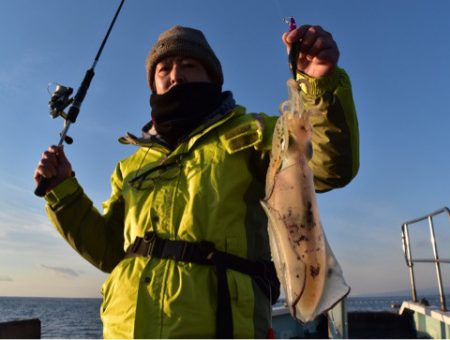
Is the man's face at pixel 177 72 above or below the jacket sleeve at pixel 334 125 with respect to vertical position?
above

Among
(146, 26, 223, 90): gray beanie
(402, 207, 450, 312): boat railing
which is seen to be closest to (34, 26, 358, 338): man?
(146, 26, 223, 90): gray beanie

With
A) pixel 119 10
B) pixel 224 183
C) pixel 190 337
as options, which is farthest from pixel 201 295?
pixel 119 10

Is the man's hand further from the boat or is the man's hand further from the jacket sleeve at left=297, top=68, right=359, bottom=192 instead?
the boat

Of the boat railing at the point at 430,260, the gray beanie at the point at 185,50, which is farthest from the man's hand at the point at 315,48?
the boat railing at the point at 430,260

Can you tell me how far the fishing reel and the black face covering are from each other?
1391 millimetres

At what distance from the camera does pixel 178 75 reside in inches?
138

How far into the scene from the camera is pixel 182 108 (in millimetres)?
3189

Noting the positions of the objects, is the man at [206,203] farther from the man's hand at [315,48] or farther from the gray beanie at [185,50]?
the gray beanie at [185,50]

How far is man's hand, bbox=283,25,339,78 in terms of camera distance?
229 cm

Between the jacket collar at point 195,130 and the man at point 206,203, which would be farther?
the jacket collar at point 195,130

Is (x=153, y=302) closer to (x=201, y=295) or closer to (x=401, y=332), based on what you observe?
(x=201, y=295)

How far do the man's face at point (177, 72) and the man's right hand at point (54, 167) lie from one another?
959 millimetres

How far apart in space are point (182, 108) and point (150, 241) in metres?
1.06

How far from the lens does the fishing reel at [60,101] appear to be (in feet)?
13.8
